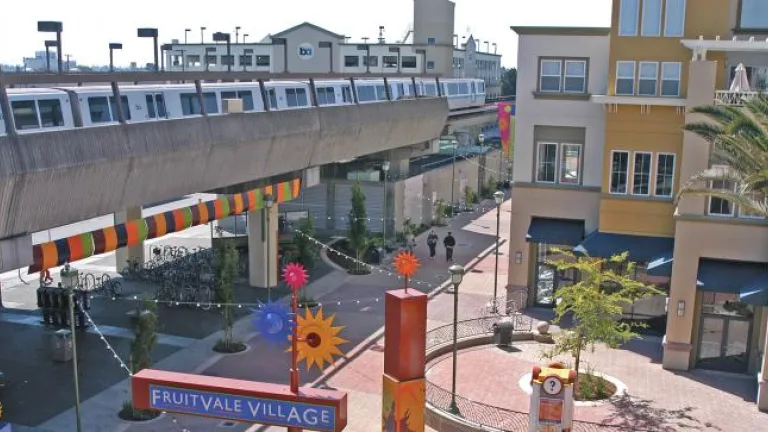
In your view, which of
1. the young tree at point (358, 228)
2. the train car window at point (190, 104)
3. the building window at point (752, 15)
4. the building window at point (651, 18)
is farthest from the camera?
the young tree at point (358, 228)

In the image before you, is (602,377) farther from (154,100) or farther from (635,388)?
(154,100)

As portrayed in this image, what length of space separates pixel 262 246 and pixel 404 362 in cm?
2065

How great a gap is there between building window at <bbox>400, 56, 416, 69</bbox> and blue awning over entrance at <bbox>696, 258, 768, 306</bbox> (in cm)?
5221

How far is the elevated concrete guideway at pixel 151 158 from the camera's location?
60.6 feet

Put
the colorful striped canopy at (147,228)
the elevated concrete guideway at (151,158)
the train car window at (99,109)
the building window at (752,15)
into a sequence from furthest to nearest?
the building window at (752,15) < the train car window at (99,109) < the colorful striped canopy at (147,228) < the elevated concrete guideway at (151,158)

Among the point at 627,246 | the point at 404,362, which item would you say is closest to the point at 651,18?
the point at 627,246

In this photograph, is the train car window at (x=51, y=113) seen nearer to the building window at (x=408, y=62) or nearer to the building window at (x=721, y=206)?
the building window at (x=721, y=206)

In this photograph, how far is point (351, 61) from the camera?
260 ft

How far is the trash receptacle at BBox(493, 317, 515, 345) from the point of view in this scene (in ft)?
86.4

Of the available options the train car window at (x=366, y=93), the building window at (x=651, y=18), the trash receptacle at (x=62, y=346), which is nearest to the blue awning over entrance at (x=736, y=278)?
the building window at (x=651, y=18)

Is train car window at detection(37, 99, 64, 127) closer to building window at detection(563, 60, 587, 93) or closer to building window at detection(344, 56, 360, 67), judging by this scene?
building window at detection(563, 60, 587, 93)

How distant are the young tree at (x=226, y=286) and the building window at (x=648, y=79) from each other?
1499 cm

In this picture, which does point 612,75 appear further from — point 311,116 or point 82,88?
point 82,88

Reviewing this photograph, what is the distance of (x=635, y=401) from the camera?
72.0 ft
